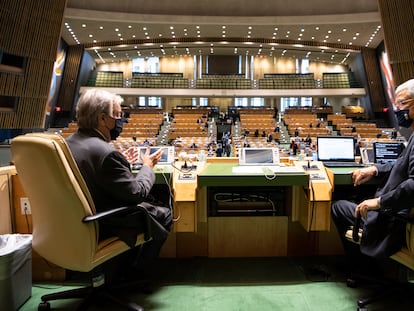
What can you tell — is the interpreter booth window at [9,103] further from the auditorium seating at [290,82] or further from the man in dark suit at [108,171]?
the auditorium seating at [290,82]

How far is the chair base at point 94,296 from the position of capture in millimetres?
1559

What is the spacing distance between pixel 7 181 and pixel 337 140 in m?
2.50

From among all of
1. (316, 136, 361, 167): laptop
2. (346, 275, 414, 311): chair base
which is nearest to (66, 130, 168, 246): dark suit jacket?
(346, 275, 414, 311): chair base

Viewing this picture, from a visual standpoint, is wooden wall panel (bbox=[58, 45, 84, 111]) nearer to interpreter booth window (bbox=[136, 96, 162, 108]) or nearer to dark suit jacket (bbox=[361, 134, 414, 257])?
interpreter booth window (bbox=[136, 96, 162, 108])

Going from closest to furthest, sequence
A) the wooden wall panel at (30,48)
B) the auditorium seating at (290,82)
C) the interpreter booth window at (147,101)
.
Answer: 1. the wooden wall panel at (30,48)
2. the auditorium seating at (290,82)
3. the interpreter booth window at (147,101)

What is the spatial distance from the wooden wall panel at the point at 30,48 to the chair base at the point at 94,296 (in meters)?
10.2

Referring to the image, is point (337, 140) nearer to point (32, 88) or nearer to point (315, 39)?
point (32, 88)

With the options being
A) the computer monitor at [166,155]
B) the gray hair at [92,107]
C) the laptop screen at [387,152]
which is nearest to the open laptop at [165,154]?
the computer monitor at [166,155]

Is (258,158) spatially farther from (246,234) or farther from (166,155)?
(166,155)

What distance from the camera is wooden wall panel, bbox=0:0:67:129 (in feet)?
31.1

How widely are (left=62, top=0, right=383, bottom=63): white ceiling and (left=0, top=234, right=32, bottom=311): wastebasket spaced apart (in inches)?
491

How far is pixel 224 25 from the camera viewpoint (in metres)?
13.4

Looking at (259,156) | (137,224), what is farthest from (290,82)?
(137,224)

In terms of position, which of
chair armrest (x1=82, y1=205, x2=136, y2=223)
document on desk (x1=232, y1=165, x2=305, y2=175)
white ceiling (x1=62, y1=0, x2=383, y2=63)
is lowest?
chair armrest (x1=82, y1=205, x2=136, y2=223)
